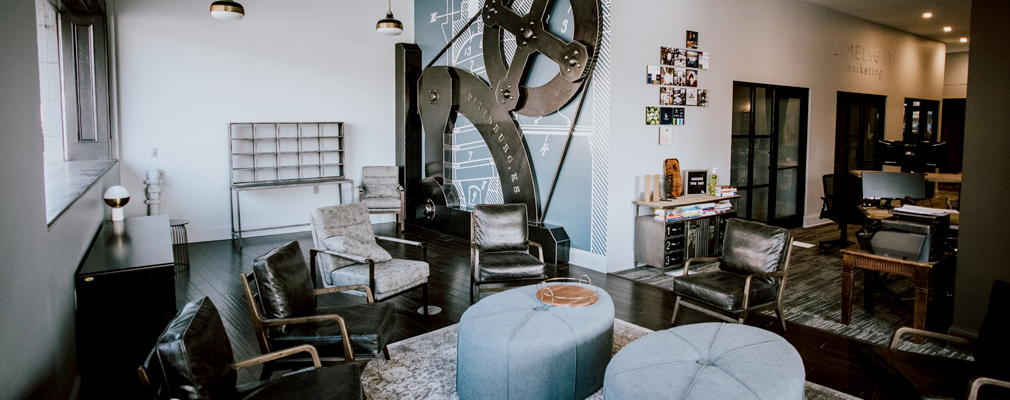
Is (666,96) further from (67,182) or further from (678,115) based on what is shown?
(67,182)

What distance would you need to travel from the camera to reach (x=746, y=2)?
302 inches

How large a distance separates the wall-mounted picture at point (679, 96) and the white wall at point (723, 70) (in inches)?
8.4

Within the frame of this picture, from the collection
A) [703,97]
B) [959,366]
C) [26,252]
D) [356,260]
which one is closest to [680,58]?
[703,97]

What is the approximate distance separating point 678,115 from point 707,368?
15.2 feet

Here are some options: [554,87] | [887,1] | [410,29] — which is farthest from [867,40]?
[410,29]

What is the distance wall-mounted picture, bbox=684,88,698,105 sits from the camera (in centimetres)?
704

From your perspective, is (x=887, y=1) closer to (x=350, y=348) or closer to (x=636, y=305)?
(x=636, y=305)

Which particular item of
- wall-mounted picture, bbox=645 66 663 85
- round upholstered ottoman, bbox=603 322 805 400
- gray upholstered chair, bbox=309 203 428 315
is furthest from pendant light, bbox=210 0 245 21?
round upholstered ottoman, bbox=603 322 805 400

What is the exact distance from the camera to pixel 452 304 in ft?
17.3

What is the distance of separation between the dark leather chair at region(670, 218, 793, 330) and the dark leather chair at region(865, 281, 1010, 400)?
3.94ft

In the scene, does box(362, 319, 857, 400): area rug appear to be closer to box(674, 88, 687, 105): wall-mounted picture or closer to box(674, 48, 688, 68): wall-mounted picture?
box(674, 88, 687, 105): wall-mounted picture

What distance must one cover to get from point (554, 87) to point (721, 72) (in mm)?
2358

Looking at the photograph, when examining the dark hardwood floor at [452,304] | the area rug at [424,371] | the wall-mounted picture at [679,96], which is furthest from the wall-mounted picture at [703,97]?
the area rug at [424,371]

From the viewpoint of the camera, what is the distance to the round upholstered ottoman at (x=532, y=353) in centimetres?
318
